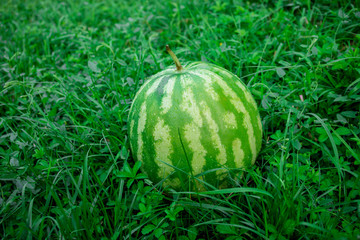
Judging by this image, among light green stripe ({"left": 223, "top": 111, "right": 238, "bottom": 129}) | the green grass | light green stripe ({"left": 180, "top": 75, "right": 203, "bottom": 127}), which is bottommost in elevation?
the green grass

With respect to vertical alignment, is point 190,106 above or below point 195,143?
above

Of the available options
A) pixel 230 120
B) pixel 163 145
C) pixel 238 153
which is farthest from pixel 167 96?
pixel 238 153

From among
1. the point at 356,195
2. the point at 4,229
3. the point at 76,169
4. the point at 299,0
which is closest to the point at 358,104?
the point at 356,195

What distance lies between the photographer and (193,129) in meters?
1.52

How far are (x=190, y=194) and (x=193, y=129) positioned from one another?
443 mm

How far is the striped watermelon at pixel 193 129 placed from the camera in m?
1.53

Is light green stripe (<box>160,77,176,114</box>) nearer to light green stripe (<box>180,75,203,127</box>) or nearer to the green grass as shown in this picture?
light green stripe (<box>180,75,203,127</box>)

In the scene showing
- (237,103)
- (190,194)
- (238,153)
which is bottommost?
(190,194)

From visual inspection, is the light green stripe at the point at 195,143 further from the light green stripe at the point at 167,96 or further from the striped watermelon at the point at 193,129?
the light green stripe at the point at 167,96

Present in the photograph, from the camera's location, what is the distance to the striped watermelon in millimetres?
1534

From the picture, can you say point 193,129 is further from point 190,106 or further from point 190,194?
point 190,194

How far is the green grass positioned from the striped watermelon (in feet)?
0.43

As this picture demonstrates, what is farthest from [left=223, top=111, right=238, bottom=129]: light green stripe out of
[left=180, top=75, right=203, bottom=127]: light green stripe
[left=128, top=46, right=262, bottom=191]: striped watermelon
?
[left=180, top=75, right=203, bottom=127]: light green stripe

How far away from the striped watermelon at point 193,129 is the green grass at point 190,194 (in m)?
0.13
